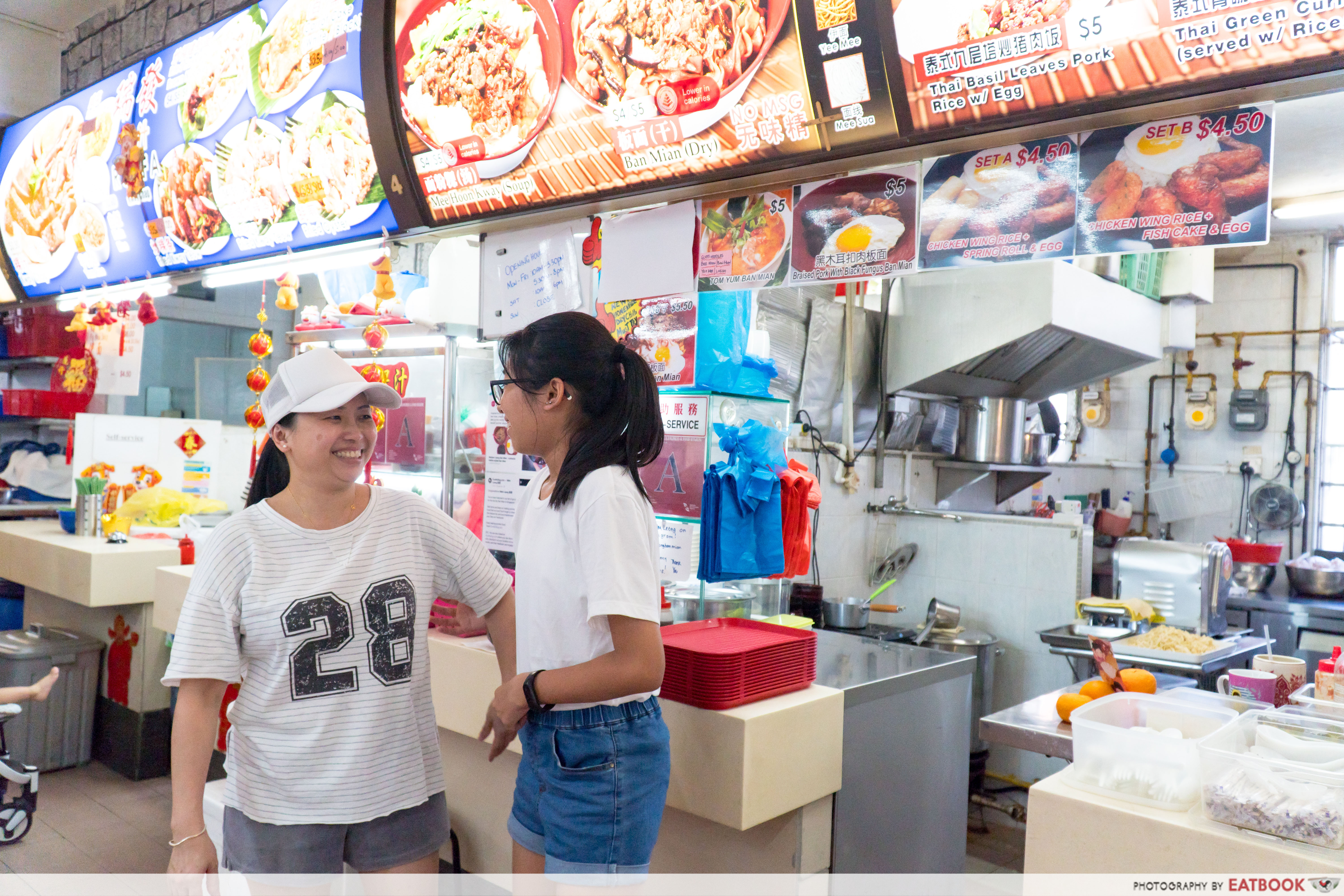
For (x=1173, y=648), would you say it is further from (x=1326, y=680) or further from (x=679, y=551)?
(x=679, y=551)

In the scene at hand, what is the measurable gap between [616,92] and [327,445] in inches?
47.0

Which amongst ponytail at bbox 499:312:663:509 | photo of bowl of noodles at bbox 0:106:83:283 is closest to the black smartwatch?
ponytail at bbox 499:312:663:509

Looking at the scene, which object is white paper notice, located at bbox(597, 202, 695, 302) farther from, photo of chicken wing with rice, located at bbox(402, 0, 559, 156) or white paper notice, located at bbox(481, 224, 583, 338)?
photo of chicken wing with rice, located at bbox(402, 0, 559, 156)

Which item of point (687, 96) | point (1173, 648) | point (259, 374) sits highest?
point (687, 96)

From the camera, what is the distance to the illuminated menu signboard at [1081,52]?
1.50 meters

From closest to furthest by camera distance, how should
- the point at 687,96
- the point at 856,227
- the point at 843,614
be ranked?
1. the point at 856,227
2. the point at 687,96
3. the point at 843,614

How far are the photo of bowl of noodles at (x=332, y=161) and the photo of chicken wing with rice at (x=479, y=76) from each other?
0.93 feet

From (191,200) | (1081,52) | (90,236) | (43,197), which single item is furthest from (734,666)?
(43,197)

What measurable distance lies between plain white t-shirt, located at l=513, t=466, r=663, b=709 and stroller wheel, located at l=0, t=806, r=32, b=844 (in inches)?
124

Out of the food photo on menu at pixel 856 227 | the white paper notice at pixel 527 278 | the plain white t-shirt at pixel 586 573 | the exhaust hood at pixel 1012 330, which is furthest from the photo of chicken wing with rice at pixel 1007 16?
the exhaust hood at pixel 1012 330

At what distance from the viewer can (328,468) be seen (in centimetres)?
182

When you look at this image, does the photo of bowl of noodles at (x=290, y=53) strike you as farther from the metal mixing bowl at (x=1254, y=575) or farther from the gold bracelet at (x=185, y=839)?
the metal mixing bowl at (x=1254, y=575)

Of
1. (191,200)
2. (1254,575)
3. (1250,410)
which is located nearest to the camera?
(191,200)

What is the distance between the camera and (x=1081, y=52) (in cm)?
168
